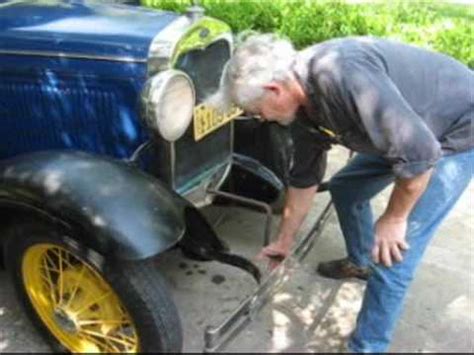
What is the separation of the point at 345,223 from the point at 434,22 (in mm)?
3632

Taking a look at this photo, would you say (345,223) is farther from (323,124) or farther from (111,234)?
(111,234)

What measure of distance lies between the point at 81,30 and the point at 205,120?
70cm

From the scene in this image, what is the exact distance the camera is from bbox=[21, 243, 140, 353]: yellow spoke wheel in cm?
261

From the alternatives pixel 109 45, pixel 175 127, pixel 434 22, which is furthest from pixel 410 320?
pixel 434 22

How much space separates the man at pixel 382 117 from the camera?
6.88 feet

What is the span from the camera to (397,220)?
2.30 m

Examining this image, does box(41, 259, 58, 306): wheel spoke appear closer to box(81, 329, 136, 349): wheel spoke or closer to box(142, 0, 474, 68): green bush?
box(81, 329, 136, 349): wheel spoke

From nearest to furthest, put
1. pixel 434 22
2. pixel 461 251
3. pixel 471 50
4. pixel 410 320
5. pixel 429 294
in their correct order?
pixel 410 320, pixel 429 294, pixel 461 251, pixel 471 50, pixel 434 22

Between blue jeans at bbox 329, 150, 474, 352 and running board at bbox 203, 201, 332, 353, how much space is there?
325 millimetres

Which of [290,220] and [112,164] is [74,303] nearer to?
[112,164]

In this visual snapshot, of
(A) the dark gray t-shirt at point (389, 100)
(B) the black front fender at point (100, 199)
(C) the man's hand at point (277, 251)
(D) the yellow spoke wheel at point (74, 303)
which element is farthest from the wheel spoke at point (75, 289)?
(A) the dark gray t-shirt at point (389, 100)

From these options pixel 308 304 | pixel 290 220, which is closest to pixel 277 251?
pixel 290 220

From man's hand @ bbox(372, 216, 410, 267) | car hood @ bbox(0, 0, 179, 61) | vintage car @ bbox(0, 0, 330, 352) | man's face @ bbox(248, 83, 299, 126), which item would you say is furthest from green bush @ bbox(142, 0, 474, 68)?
man's face @ bbox(248, 83, 299, 126)

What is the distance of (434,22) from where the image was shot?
242 inches
